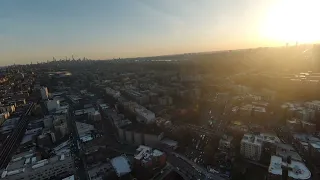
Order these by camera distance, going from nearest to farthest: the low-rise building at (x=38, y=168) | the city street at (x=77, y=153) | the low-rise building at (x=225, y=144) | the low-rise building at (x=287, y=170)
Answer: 1. the low-rise building at (x=287, y=170)
2. the low-rise building at (x=38, y=168)
3. the city street at (x=77, y=153)
4. the low-rise building at (x=225, y=144)

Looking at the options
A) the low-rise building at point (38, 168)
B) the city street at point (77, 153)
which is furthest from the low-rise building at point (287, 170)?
the low-rise building at point (38, 168)

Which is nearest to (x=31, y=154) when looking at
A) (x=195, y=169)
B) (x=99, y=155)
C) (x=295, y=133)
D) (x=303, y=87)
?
(x=99, y=155)

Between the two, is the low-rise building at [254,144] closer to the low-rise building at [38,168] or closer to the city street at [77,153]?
the city street at [77,153]

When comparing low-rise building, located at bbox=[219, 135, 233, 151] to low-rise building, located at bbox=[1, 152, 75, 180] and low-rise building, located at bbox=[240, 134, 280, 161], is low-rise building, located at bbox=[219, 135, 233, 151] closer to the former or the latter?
low-rise building, located at bbox=[240, 134, 280, 161]

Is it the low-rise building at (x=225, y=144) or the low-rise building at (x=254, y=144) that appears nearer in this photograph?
the low-rise building at (x=254, y=144)

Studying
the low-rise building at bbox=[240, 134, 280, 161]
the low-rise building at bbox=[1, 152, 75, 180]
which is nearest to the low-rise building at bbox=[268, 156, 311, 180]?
the low-rise building at bbox=[240, 134, 280, 161]

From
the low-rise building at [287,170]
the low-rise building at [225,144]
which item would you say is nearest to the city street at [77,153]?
the low-rise building at [225,144]

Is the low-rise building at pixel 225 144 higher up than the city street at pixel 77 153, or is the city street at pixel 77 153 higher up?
the low-rise building at pixel 225 144

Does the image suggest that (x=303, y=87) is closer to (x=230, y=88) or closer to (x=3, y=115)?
(x=230, y=88)

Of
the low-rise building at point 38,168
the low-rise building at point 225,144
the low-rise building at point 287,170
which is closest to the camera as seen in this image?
the low-rise building at point 287,170

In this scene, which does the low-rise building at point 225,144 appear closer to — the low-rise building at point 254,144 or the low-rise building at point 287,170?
the low-rise building at point 254,144

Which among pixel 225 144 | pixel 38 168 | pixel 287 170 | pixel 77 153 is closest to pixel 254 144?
pixel 225 144
